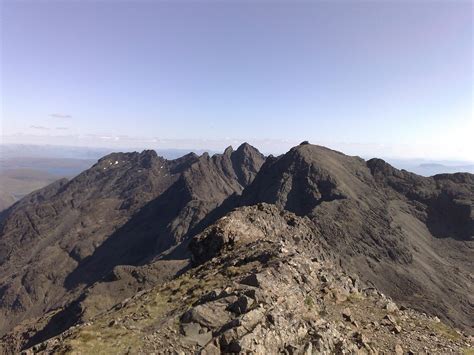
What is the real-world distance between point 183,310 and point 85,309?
331 feet

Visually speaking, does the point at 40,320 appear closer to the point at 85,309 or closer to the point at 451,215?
the point at 85,309

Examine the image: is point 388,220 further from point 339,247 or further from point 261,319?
point 261,319

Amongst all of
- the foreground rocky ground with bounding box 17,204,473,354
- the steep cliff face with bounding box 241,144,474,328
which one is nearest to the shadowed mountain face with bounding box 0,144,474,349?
the steep cliff face with bounding box 241,144,474,328

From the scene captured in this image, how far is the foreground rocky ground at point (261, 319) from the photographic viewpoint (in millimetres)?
19625

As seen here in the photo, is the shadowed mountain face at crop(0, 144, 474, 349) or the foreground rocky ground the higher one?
the foreground rocky ground

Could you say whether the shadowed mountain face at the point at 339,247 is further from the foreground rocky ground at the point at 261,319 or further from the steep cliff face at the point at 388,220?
the foreground rocky ground at the point at 261,319

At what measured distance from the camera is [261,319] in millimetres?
20516

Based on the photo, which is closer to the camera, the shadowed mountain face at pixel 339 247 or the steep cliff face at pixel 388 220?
the shadowed mountain face at pixel 339 247

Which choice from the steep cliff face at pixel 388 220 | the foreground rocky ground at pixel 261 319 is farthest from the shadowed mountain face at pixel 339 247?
the foreground rocky ground at pixel 261 319

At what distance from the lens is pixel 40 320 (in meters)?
121

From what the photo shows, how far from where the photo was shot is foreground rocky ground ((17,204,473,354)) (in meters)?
19.6

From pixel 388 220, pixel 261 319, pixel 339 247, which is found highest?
pixel 261 319

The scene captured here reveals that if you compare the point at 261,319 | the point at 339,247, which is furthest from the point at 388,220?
the point at 261,319

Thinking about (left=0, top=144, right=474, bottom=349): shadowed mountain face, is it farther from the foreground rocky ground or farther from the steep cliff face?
the foreground rocky ground
